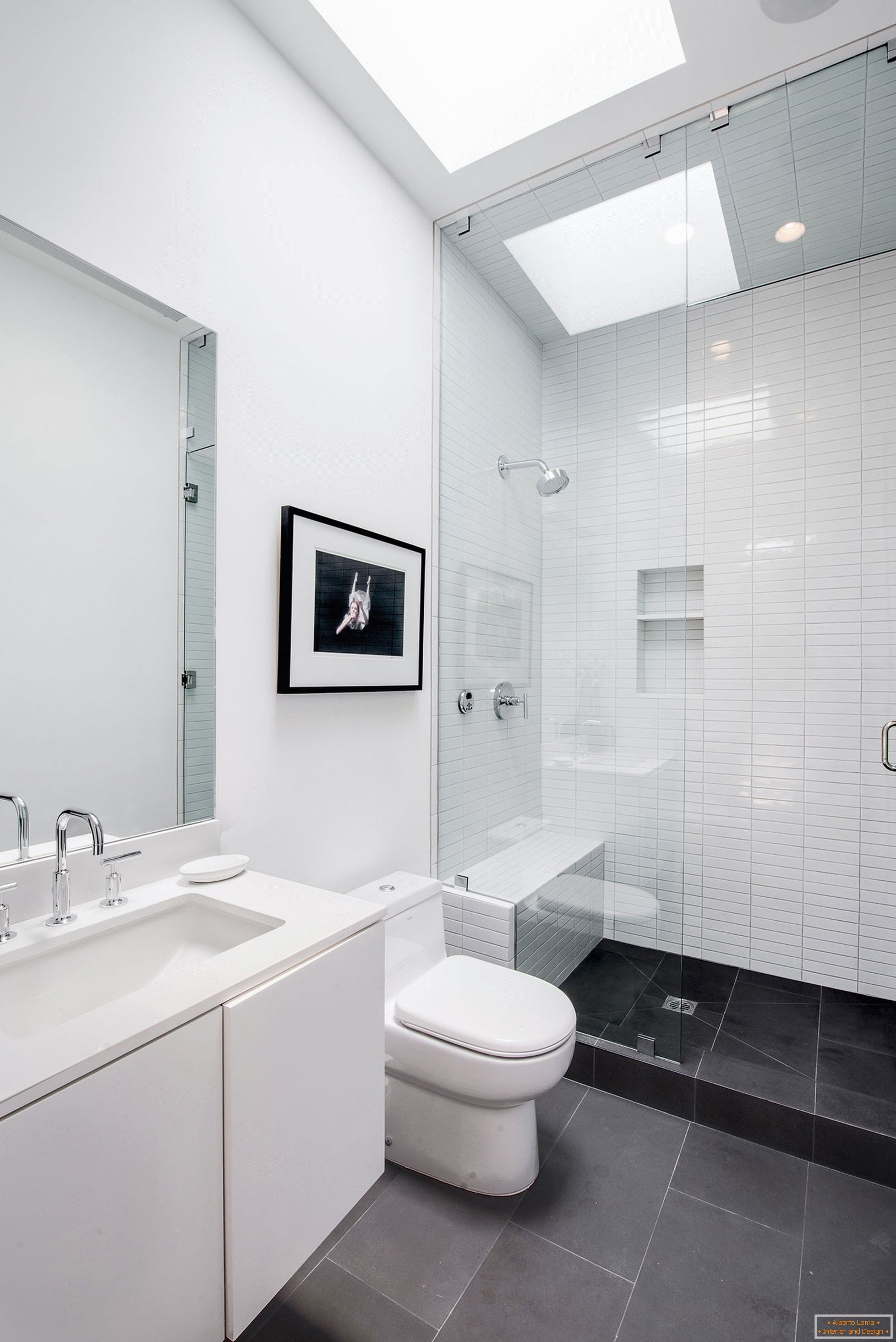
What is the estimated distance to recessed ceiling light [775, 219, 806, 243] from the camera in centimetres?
214

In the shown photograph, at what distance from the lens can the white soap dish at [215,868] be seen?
1312 millimetres

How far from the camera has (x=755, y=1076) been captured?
184cm

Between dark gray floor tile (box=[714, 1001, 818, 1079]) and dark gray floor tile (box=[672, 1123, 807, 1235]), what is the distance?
27cm

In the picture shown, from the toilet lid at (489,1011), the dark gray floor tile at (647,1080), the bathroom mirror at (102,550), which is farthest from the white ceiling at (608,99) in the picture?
the dark gray floor tile at (647,1080)

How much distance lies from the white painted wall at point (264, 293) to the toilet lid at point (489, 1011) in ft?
1.28

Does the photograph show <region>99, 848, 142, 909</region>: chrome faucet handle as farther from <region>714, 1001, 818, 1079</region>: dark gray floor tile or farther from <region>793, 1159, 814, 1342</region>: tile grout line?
<region>714, 1001, 818, 1079</region>: dark gray floor tile

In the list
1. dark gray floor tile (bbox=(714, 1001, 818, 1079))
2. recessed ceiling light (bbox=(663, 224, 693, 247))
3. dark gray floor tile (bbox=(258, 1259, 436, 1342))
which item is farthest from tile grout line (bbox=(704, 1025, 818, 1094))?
recessed ceiling light (bbox=(663, 224, 693, 247))

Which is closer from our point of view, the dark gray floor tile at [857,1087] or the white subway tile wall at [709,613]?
the dark gray floor tile at [857,1087]

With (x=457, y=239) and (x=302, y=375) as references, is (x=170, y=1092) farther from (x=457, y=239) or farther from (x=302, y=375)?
(x=457, y=239)

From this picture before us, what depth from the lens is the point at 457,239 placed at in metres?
2.30

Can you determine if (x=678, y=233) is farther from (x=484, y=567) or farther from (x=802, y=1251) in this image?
(x=802, y=1251)

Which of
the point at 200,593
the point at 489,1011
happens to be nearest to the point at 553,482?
the point at 200,593

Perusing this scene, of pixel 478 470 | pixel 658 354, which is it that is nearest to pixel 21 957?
pixel 478 470

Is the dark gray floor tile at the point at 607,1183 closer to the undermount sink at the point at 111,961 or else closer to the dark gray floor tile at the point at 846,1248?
the dark gray floor tile at the point at 846,1248
